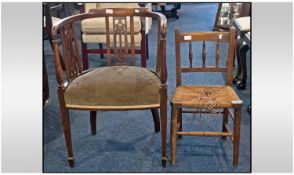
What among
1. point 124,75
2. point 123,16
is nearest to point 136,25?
point 123,16

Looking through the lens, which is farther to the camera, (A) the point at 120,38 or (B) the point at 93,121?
(B) the point at 93,121

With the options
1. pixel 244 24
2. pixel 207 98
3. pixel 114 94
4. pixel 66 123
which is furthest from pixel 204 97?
pixel 244 24

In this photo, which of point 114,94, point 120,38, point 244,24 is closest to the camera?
point 114,94

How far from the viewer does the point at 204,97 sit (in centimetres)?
179

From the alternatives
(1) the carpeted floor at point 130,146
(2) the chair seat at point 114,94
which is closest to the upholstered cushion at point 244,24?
(1) the carpeted floor at point 130,146

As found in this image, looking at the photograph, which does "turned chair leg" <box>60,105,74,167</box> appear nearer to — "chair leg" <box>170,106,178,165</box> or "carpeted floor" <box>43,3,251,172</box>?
"carpeted floor" <box>43,3,251,172</box>

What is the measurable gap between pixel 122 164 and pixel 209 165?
491 millimetres

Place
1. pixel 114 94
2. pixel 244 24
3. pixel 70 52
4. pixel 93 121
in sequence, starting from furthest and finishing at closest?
pixel 244 24 → pixel 93 121 → pixel 70 52 → pixel 114 94

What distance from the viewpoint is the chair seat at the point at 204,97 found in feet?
5.56

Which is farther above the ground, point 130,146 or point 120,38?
point 120,38

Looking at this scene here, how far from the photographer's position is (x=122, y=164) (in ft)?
6.35

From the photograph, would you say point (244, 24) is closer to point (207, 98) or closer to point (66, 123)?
point (207, 98)

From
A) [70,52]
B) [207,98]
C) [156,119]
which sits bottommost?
[156,119]

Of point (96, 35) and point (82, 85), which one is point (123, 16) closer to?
point (82, 85)
